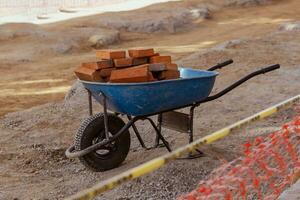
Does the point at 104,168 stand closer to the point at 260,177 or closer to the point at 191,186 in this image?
the point at 191,186

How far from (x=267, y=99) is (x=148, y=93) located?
2881 mm

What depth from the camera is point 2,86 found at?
1045 cm

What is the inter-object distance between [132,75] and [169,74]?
43 centimetres

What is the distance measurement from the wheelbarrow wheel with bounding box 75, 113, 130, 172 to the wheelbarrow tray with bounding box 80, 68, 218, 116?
0.22 metres

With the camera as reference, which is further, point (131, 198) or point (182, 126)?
point (182, 126)

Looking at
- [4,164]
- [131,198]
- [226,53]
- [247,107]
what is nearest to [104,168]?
[131,198]

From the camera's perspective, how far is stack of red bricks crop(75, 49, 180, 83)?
4699mm

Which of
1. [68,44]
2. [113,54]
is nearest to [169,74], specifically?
[113,54]

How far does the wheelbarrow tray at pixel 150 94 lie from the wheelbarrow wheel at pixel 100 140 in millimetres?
221

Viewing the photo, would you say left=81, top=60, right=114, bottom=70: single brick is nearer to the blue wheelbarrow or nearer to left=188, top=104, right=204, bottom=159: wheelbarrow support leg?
the blue wheelbarrow

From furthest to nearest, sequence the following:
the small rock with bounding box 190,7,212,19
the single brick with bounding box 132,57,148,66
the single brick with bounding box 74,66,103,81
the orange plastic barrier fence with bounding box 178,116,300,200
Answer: the small rock with bounding box 190,7,212,19 < the single brick with bounding box 132,57,148,66 < the single brick with bounding box 74,66,103,81 < the orange plastic barrier fence with bounding box 178,116,300,200

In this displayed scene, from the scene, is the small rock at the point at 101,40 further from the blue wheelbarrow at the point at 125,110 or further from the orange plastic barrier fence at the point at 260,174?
the orange plastic barrier fence at the point at 260,174

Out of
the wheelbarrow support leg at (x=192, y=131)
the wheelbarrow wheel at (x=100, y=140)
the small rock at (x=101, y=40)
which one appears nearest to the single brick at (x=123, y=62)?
the wheelbarrow wheel at (x=100, y=140)

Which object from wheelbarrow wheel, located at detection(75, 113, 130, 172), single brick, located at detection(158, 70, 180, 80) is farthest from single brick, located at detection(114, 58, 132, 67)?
wheelbarrow wheel, located at detection(75, 113, 130, 172)
